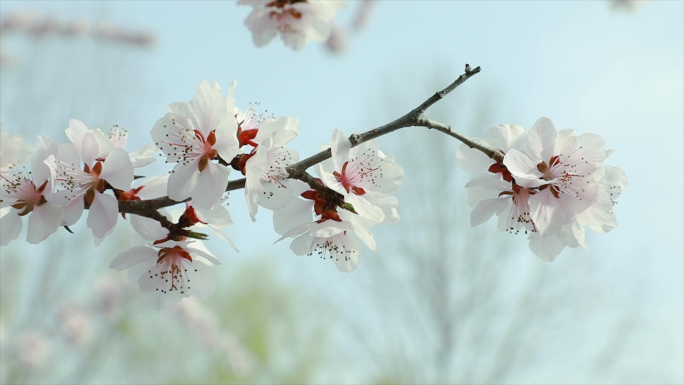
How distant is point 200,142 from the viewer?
1003mm

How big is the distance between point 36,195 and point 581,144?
949 millimetres

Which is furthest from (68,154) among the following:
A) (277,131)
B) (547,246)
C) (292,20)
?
(547,246)

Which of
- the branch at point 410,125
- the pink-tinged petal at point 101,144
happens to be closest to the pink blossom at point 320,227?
the branch at point 410,125

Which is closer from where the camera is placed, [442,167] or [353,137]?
[353,137]

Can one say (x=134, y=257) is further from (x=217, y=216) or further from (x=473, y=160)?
(x=473, y=160)

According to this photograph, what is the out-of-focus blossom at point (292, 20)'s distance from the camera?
1411mm

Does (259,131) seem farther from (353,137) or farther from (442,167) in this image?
(442,167)

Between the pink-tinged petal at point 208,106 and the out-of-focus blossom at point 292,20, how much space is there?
0.49m

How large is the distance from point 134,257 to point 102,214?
0.18 m

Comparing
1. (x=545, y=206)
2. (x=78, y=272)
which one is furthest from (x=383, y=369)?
(x=545, y=206)

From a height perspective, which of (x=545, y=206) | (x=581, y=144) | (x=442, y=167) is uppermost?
(x=442, y=167)

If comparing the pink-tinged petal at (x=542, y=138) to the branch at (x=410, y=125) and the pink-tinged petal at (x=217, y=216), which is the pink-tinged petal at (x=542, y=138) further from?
the pink-tinged petal at (x=217, y=216)

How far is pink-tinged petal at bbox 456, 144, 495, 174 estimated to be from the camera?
1.20 m

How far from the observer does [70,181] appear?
105 cm
